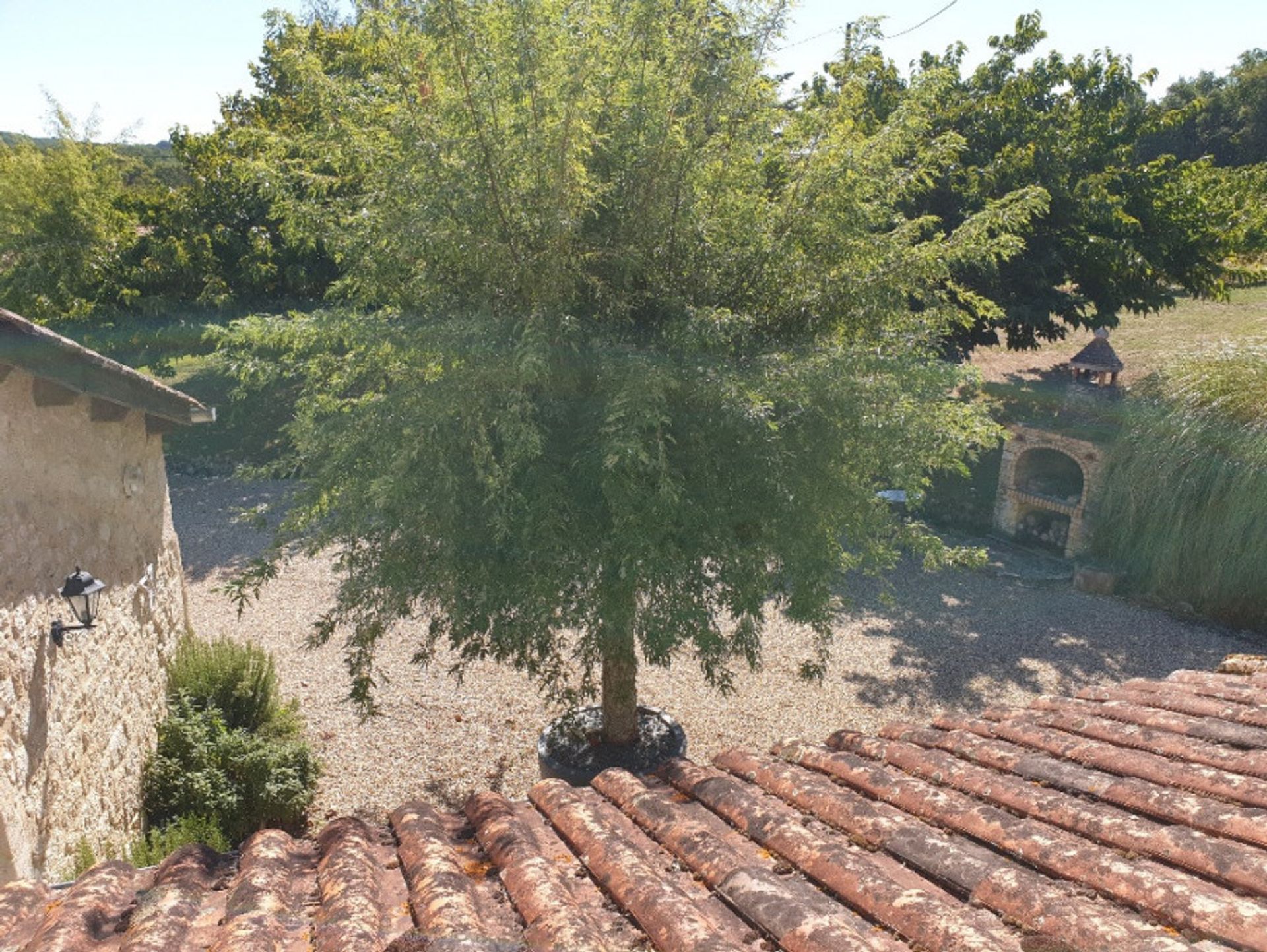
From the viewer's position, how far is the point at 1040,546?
44.9 feet

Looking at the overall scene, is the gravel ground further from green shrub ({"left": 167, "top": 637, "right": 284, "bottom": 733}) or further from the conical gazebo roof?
the conical gazebo roof

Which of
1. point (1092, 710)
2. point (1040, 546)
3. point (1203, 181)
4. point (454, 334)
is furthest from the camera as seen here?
point (1203, 181)

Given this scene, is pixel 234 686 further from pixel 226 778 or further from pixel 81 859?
pixel 81 859

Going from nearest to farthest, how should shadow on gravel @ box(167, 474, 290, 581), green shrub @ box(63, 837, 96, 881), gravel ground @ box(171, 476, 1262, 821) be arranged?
1. green shrub @ box(63, 837, 96, 881)
2. gravel ground @ box(171, 476, 1262, 821)
3. shadow on gravel @ box(167, 474, 290, 581)

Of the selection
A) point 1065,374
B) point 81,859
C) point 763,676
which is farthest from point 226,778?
point 1065,374

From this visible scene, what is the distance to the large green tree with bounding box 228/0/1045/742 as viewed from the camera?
15.0ft

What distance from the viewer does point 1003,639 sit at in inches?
423

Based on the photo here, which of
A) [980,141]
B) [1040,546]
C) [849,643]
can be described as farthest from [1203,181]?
[849,643]

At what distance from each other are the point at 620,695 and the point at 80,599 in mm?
3681

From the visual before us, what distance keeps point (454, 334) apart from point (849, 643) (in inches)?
302

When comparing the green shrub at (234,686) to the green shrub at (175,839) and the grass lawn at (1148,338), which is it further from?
the grass lawn at (1148,338)

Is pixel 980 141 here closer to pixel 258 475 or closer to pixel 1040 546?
pixel 1040 546

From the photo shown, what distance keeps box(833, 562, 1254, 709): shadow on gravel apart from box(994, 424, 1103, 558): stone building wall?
3.91 feet

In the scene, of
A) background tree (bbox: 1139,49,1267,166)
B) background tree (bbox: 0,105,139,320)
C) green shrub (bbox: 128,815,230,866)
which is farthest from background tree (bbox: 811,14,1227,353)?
background tree (bbox: 1139,49,1267,166)
